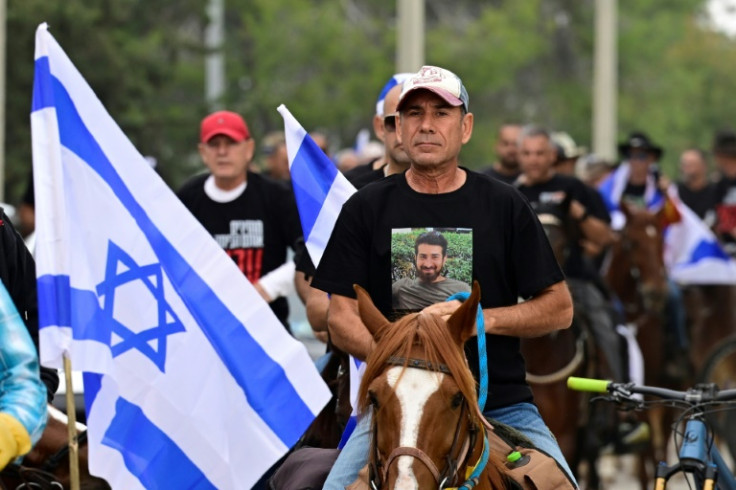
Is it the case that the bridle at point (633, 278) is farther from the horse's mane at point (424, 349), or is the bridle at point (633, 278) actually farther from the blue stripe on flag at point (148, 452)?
the horse's mane at point (424, 349)

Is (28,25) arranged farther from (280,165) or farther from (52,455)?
(52,455)

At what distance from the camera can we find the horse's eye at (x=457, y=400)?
5.63m

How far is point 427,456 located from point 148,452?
2.25 meters

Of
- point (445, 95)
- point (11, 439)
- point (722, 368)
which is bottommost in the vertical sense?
point (722, 368)

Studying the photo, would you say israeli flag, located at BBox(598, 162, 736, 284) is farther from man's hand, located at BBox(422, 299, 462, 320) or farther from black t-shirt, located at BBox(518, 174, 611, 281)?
man's hand, located at BBox(422, 299, 462, 320)

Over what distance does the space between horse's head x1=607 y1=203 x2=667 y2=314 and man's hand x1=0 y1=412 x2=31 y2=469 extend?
10.6 metres

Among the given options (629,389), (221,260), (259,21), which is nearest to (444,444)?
(629,389)

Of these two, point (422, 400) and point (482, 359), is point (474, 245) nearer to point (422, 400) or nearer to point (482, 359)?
point (482, 359)

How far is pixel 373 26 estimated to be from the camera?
40094 mm

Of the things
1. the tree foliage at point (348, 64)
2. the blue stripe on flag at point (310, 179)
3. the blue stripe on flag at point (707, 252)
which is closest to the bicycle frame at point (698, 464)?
the blue stripe on flag at point (310, 179)

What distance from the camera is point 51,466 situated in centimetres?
755

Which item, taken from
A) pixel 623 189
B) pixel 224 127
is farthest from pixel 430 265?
pixel 623 189

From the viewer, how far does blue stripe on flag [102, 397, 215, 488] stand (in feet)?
24.2

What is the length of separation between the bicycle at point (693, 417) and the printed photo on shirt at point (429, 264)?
1.09 m
